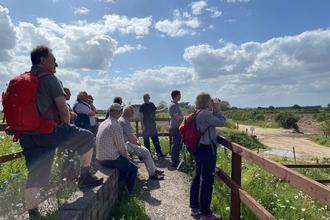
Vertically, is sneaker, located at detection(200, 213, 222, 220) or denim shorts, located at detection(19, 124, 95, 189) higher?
denim shorts, located at detection(19, 124, 95, 189)

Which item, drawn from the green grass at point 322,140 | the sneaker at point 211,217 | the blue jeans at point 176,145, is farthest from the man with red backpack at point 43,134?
the green grass at point 322,140

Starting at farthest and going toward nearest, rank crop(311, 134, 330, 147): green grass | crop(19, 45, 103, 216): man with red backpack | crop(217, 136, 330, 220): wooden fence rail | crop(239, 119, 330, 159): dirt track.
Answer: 1. crop(311, 134, 330, 147): green grass
2. crop(239, 119, 330, 159): dirt track
3. crop(19, 45, 103, 216): man with red backpack
4. crop(217, 136, 330, 220): wooden fence rail

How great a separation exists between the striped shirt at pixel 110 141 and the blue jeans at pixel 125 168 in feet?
0.28

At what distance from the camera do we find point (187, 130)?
12.8ft

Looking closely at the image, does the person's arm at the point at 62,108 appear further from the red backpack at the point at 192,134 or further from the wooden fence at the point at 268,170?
the red backpack at the point at 192,134

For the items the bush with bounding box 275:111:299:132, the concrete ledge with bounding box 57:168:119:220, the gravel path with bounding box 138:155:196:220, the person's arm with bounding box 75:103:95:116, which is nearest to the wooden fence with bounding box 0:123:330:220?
the gravel path with bounding box 138:155:196:220

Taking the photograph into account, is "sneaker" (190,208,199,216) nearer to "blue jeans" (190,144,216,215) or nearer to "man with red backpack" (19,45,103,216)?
"blue jeans" (190,144,216,215)

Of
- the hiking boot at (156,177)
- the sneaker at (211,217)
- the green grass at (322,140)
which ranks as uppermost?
the hiking boot at (156,177)

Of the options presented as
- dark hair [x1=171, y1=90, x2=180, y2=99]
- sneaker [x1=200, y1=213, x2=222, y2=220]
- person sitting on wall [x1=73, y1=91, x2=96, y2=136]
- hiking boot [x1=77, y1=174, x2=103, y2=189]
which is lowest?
sneaker [x1=200, y1=213, x2=222, y2=220]

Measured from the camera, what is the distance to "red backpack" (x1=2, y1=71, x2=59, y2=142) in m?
2.45

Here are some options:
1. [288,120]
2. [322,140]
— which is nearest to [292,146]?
[322,140]

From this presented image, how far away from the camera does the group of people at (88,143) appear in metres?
2.76

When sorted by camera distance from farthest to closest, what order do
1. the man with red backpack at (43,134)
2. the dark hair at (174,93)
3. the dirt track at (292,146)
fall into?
the dirt track at (292,146)
the dark hair at (174,93)
the man with red backpack at (43,134)

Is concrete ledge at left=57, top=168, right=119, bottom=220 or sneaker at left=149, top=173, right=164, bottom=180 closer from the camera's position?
concrete ledge at left=57, top=168, right=119, bottom=220
